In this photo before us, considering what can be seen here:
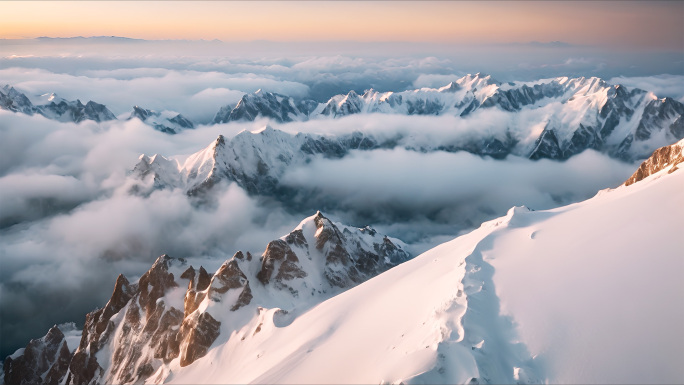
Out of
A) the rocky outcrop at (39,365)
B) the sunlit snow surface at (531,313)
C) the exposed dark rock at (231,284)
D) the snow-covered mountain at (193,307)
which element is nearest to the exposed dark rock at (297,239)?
the snow-covered mountain at (193,307)

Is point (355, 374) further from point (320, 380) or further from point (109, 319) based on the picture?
point (109, 319)

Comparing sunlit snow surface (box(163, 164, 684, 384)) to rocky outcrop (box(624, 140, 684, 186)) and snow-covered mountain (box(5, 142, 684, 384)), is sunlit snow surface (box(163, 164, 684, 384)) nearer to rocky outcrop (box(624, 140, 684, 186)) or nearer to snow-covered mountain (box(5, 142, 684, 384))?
snow-covered mountain (box(5, 142, 684, 384))

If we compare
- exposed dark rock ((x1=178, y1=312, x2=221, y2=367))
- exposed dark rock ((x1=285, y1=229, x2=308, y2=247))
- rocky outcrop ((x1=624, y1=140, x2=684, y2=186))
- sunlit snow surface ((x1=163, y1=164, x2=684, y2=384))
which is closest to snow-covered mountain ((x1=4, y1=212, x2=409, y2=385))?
exposed dark rock ((x1=178, y1=312, x2=221, y2=367))

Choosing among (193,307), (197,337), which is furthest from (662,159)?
(193,307)

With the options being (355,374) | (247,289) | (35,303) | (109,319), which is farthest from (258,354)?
(35,303)

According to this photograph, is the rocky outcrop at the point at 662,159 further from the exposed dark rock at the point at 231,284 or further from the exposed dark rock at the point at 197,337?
the exposed dark rock at the point at 197,337

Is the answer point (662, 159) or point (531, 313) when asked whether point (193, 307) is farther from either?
Result: point (662, 159)
